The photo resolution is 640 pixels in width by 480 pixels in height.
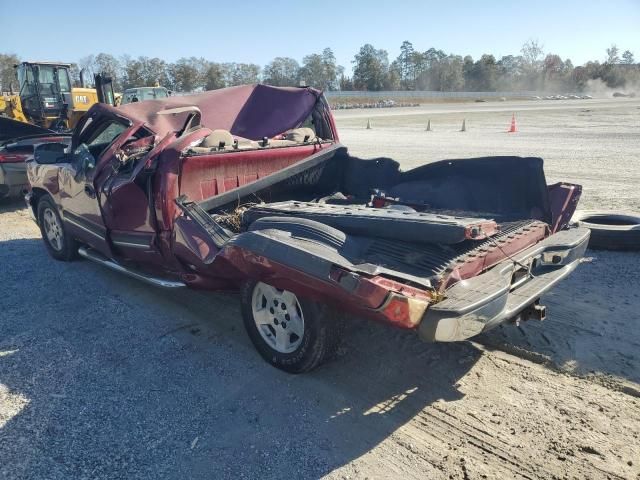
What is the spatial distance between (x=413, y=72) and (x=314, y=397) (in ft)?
419

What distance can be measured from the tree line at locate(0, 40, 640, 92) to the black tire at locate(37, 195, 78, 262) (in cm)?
8010

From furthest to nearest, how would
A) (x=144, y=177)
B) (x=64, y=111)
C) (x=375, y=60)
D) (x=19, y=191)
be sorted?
(x=375, y=60) < (x=64, y=111) < (x=19, y=191) < (x=144, y=177)

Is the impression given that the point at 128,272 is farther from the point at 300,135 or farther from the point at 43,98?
the point at 43,98

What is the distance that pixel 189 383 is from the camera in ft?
11.1

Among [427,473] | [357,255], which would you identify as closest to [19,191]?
[357,255]

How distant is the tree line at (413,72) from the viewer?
276 ft

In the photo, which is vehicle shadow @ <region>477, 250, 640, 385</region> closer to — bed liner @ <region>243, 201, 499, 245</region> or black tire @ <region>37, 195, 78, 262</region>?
bed liner @ <region>243, 201, 499, 245</region>

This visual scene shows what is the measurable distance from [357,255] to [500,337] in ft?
4.91

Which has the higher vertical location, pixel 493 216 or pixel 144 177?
pixel 144 177

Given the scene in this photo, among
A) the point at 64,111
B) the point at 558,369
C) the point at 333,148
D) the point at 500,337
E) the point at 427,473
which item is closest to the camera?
the point at 427,473

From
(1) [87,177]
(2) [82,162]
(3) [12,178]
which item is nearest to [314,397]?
(1) [87,177]

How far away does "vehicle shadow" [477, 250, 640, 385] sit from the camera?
3426 mm

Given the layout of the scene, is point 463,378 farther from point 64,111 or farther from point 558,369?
point 64,111

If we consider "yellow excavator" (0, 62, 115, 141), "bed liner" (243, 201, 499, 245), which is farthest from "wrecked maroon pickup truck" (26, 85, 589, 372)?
"yellow excavator" (0, 62, 115, 141)
